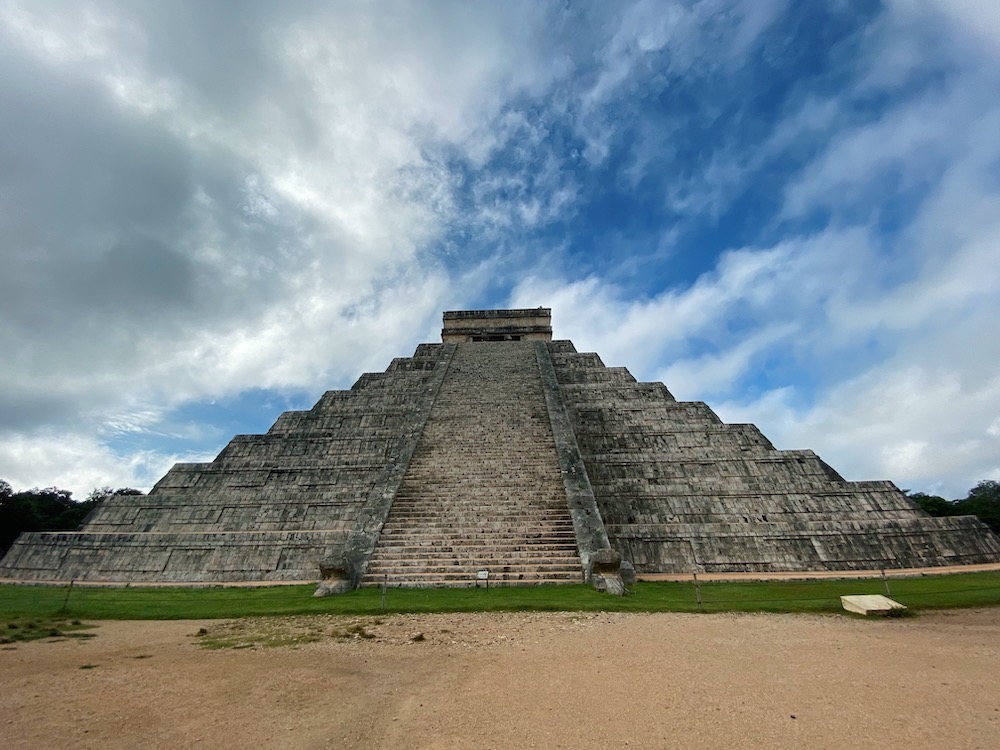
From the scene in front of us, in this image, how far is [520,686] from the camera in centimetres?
478

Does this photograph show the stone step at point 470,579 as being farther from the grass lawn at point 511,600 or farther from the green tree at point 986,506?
the green tree at point 986,506

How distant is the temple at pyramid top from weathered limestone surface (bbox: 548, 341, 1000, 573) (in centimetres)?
1496

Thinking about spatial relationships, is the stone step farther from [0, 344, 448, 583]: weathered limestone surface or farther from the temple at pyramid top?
the temple at pyramid top

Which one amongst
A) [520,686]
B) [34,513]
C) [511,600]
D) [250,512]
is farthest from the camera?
[34,513]

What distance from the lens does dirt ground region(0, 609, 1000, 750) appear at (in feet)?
12.5

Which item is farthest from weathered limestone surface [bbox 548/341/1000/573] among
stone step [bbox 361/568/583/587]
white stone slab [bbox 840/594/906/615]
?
white stone slab [bbox 840/594/906/615]

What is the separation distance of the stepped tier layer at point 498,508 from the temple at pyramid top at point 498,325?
42.7 feet

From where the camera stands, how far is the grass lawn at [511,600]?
8211mm

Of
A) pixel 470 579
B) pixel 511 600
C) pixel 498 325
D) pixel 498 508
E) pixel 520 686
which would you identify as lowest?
pixel 520 686

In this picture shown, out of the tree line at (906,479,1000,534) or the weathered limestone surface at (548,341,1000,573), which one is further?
the tree line at (906,479,1000,534)

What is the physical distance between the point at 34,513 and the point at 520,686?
3162 centimetres

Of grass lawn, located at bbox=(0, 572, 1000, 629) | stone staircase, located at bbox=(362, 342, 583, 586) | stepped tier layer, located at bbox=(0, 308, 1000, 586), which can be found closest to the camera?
grass lawn, located at bbox=(0, 572, 1000, 629)

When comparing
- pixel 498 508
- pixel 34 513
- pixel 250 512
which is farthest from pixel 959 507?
pixel 34 513

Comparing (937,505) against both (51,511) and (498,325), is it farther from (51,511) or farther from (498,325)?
(51,511)
